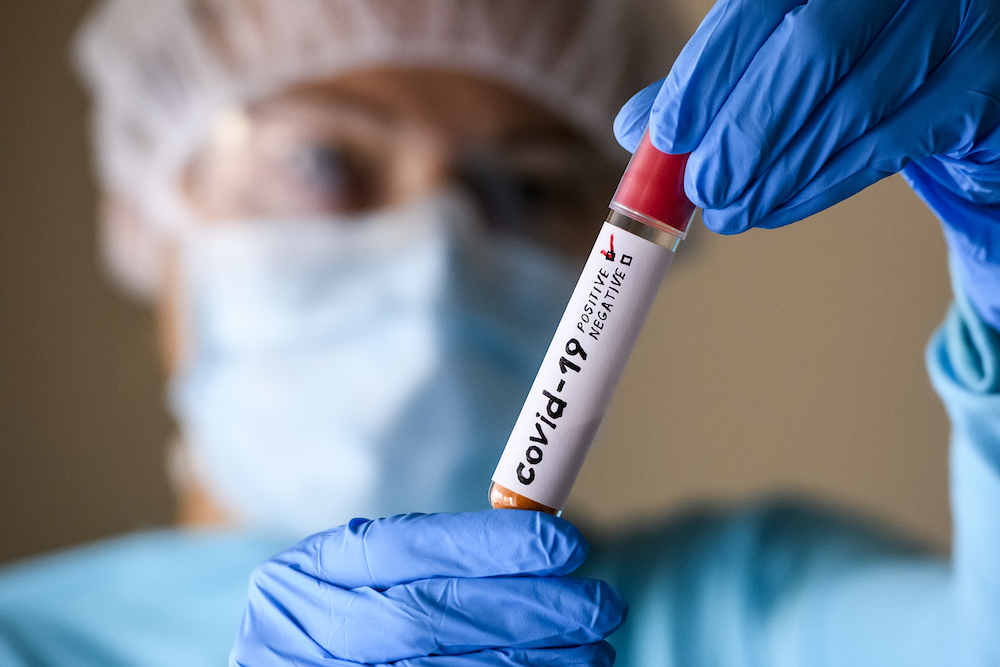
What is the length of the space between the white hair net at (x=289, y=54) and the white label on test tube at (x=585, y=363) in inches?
34.4

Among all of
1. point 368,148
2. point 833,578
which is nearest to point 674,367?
point 833,578

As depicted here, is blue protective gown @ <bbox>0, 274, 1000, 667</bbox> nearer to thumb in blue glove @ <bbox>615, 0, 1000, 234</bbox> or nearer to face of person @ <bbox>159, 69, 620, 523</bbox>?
thumb in blue glove @ <bbox>615, 0, 1000, 234</bbox>

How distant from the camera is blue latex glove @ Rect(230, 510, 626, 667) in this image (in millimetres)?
678

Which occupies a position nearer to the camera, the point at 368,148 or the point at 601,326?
the point at 601,326

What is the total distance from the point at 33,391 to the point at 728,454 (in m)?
1.77

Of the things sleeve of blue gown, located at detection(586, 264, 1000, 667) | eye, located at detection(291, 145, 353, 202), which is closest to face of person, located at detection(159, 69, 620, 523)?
eye, located at detection(291, 145, 353, 202)

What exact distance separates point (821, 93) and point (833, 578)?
83cm

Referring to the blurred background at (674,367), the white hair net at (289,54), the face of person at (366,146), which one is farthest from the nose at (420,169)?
the blurred background at (674,367)

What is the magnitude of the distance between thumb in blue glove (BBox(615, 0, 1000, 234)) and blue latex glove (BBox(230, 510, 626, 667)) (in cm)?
33

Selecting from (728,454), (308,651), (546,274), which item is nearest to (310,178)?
(546,274)

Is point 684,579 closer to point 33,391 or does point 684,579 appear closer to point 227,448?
point 227,448

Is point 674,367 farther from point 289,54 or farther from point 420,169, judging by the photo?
point 289,54

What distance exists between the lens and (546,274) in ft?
4.84

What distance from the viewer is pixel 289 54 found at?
4.56 ft
